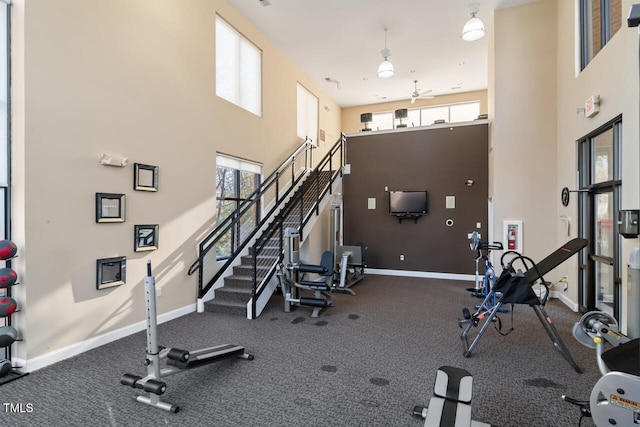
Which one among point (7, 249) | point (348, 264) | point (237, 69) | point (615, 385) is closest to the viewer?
point (615, 385)

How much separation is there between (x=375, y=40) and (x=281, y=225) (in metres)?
5.08

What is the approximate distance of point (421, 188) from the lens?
8.17 m

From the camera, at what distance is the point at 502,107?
646cm

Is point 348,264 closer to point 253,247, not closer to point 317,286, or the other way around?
point 317,286

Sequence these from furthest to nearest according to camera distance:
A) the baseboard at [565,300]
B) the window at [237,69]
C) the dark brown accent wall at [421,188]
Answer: the dark brown accent wall at [421,188] < the window at [237,69] < the baseboard at [565,300]

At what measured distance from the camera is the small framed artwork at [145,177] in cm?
430

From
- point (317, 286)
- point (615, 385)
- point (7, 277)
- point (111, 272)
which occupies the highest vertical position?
point (7, 277)

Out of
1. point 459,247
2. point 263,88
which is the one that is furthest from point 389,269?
point 263,88

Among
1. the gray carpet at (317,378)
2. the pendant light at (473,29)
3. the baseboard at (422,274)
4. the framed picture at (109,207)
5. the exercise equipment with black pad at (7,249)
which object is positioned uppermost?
the pendant light at (473,29)

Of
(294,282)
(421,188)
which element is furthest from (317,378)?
(421,188)

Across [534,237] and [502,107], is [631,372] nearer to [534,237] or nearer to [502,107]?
[534,237]

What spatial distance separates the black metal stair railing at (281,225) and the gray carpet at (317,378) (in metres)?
0.74

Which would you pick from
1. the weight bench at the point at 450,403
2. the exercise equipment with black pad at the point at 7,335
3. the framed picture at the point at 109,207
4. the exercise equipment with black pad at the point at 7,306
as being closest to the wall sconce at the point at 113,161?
the framed picture at the point at 109,207

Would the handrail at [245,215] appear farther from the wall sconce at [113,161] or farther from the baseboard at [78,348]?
the wall sconce at [113,161]
